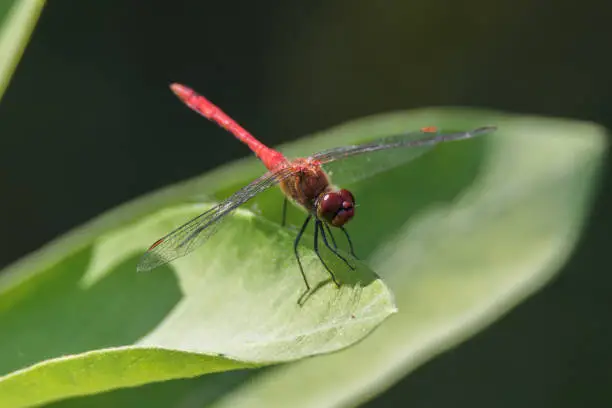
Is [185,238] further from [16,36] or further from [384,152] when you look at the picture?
[384,152]

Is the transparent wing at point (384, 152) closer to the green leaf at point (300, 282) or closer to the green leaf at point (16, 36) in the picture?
the green leaf at point (300, 282)

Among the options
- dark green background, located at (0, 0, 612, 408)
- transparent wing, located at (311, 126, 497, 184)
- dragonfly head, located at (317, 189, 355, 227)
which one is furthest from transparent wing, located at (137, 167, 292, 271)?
dark green background, located at (0, 0, 612, 408)

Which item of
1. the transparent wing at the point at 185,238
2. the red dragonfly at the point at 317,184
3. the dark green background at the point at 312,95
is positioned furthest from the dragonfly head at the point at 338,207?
the dark green background at the point at 312,95

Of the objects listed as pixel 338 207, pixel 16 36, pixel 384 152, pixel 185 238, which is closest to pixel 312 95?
pixel 384 152

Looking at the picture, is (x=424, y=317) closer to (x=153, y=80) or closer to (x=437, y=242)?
(x=437, y=242)

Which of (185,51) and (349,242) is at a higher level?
(185,51)

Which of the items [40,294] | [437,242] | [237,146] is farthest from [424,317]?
[237,146]
